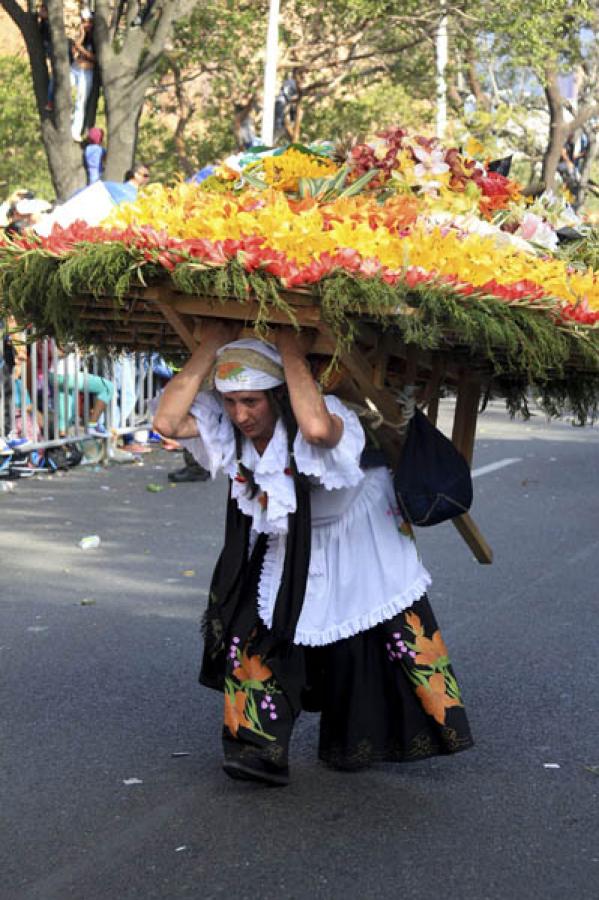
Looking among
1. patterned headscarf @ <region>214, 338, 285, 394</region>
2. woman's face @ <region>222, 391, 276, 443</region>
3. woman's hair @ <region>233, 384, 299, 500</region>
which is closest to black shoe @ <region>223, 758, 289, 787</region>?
woman's hair @ <region>233, 384, 299, 500</region>

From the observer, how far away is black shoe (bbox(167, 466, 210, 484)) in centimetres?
1161

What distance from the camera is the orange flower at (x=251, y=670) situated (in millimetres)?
4500

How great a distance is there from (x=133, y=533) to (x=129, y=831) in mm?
5168

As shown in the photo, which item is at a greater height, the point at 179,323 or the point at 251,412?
the point at 179,323

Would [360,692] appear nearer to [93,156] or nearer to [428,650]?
[428,650]

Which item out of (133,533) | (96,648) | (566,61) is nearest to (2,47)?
(566,61)

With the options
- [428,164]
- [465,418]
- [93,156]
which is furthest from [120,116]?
[428,164]

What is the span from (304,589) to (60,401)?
799 centimetres

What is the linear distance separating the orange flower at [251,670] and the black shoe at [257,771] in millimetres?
259

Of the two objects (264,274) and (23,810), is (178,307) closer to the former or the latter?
(264,274)

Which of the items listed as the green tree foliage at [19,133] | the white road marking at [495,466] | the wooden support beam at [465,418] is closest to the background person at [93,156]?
the white road marking at [495,466]

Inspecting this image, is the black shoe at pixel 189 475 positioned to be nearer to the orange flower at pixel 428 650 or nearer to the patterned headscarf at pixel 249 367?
the orange flower at pixel 428 650

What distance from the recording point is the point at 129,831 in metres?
4.27

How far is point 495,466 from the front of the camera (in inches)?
500
